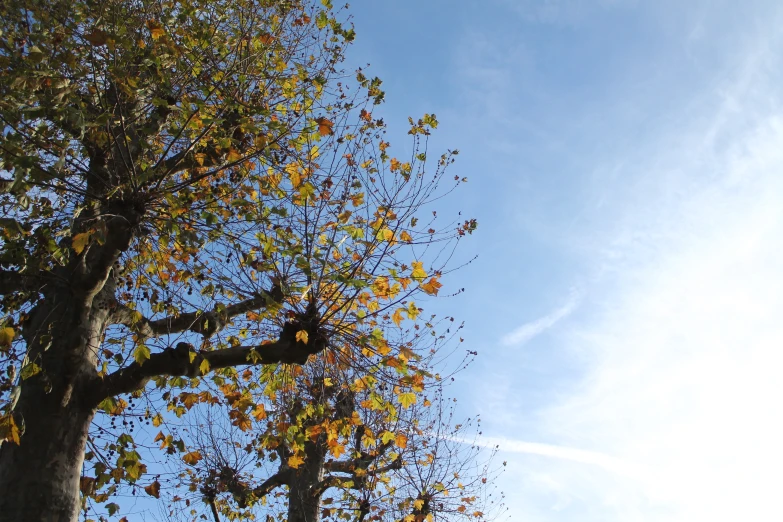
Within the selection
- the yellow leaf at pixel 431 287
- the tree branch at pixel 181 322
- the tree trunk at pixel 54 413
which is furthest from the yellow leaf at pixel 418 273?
the tree trunk at pixel 54 413

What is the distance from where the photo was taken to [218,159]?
260 inches

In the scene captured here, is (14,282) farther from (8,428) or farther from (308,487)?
(308,487)

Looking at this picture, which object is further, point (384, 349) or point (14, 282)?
point (384, 349)

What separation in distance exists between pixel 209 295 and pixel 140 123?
7.10ft

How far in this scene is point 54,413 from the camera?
491 cm

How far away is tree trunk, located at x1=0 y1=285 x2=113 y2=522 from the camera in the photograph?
446cm

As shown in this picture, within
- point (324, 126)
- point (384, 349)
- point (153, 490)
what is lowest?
point (153, 490)

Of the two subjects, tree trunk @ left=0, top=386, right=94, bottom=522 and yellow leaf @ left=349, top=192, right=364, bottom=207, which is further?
yellow leaf @ left=349, top=192, right=364, bottom=207

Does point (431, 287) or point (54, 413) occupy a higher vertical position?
point (431, 287)

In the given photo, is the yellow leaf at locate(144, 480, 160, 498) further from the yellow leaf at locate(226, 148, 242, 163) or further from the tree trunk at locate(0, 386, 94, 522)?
the yellow leaf at locate(226, 148, 242, 163)

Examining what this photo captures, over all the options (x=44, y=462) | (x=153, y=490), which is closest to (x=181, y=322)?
(x=153, y=490)

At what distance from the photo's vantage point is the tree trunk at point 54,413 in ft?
14.6

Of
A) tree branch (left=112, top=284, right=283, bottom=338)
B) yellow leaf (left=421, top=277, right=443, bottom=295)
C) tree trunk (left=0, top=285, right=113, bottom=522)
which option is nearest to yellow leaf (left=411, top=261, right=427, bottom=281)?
yellow leaf (left=421, top=277, right=443, bottom=295)

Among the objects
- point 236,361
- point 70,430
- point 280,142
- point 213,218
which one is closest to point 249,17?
point 280,142
